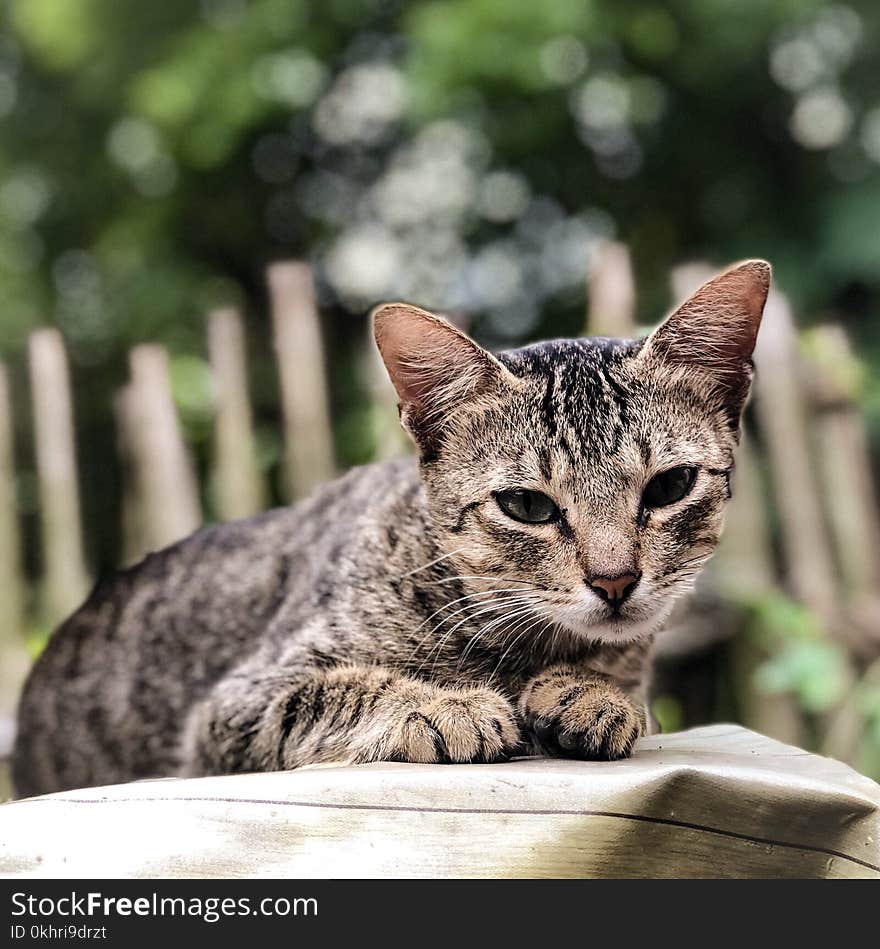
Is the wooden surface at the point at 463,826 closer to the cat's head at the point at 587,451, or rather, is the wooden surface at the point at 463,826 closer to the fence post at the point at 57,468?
the cat's head at the point at 587,451

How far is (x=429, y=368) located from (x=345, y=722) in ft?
2.16

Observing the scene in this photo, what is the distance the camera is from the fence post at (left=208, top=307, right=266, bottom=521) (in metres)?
4.36

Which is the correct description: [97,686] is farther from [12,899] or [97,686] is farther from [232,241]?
[232,241]

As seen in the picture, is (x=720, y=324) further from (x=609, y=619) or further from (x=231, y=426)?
(x=231, y=426)

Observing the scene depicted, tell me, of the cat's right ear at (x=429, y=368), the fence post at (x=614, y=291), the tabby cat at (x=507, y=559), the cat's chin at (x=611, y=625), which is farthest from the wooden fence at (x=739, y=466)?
the cat's chin at (x=611, y=625)

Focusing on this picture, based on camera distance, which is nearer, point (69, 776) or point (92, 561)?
point (69, 776)

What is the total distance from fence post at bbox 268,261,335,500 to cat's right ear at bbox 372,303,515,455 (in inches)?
89.0

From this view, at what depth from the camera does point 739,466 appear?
4.25 m

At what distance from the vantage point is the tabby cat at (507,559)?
1.91m

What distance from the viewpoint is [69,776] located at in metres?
2.61

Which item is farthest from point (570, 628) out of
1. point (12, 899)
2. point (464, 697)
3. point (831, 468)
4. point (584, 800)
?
point (831, 468)

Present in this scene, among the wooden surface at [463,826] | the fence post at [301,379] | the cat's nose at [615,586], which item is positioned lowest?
the wooden surface at [463,826]

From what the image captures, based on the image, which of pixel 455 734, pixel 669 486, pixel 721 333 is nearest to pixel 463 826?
pixel 455 734

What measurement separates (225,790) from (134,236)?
5370 mm
